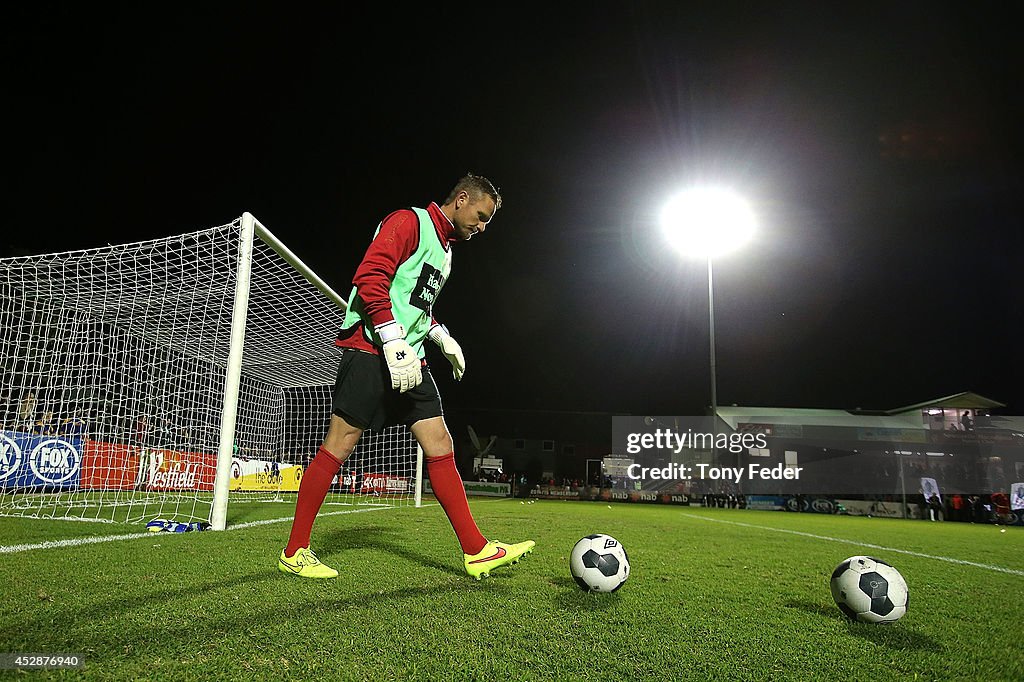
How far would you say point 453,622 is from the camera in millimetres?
2115

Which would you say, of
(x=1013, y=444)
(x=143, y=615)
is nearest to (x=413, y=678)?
(x=143, y=615)

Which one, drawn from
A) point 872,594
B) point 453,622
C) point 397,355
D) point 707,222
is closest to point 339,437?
point 397,355

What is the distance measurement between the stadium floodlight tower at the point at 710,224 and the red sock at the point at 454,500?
21.8 meters

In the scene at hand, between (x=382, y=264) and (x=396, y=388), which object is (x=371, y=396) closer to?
(x=396, y=388)

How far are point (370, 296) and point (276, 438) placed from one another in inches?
546

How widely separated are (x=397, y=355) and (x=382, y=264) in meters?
0.51

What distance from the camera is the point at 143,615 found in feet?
6.60

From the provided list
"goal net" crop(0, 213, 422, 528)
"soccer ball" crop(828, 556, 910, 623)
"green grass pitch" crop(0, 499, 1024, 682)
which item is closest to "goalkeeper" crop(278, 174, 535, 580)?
"green grass pitch" crop(0, 499, 1024, 682)

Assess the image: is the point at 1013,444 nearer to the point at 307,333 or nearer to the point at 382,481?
the point at 382,481

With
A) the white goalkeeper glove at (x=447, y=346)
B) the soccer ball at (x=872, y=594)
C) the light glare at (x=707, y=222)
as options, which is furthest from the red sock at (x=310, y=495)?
the light glare at (x=707, y=222)

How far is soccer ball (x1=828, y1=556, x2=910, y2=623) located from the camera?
94.4 inches

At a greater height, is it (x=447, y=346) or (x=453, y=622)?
(x=447, y=346)

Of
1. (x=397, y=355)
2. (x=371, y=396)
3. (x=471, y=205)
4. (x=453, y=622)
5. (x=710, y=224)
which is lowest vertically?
(x=453, y=622)

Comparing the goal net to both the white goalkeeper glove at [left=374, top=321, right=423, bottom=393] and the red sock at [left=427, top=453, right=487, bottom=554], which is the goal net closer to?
the red sock at [left=427, top=453, right=487, bottom=554]
